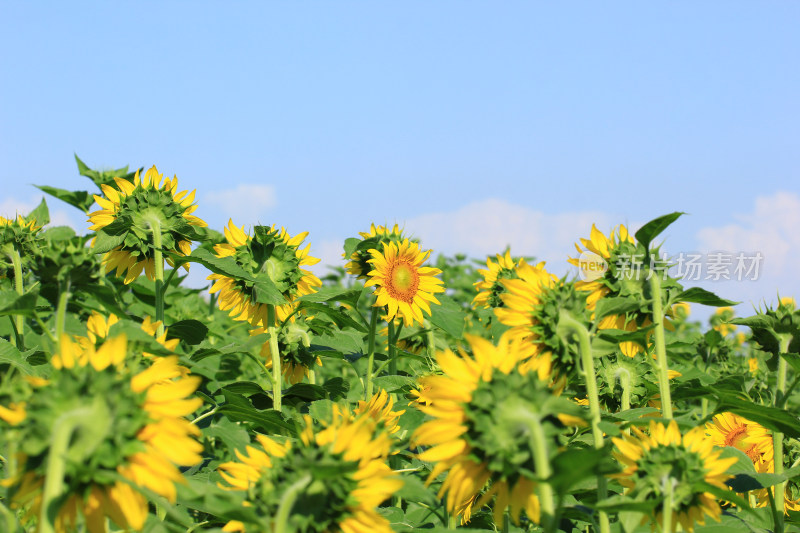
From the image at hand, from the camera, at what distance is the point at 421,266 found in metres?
4.09

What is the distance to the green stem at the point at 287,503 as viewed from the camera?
1.32m

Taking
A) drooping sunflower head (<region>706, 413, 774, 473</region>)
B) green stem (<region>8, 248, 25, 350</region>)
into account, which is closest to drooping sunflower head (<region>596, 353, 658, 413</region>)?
drooping sunflower head (<region>706, 413, 774, 473</region>)

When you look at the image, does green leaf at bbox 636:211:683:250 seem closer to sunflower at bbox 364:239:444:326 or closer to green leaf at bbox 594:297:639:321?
green leaf at bbox 594:297:639:321

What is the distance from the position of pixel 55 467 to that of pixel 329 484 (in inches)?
19.5

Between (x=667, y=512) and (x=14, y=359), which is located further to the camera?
(x=14, y=359)

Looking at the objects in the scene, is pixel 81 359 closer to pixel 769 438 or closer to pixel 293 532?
pixel 293 532

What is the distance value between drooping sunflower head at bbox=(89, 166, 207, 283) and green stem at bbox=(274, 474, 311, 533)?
1.72 metres

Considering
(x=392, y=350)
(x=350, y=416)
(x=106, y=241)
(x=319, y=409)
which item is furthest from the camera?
(x=392, y=350)

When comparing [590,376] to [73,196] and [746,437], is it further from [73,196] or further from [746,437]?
[73,196]

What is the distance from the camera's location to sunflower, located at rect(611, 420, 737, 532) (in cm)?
174

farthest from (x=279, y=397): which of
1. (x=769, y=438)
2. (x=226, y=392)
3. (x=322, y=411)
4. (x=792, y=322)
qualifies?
(x=769, y=438)

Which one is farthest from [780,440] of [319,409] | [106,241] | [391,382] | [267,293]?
[106,241]

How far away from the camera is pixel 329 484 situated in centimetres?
142

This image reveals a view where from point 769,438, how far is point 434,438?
2629 millimetres
